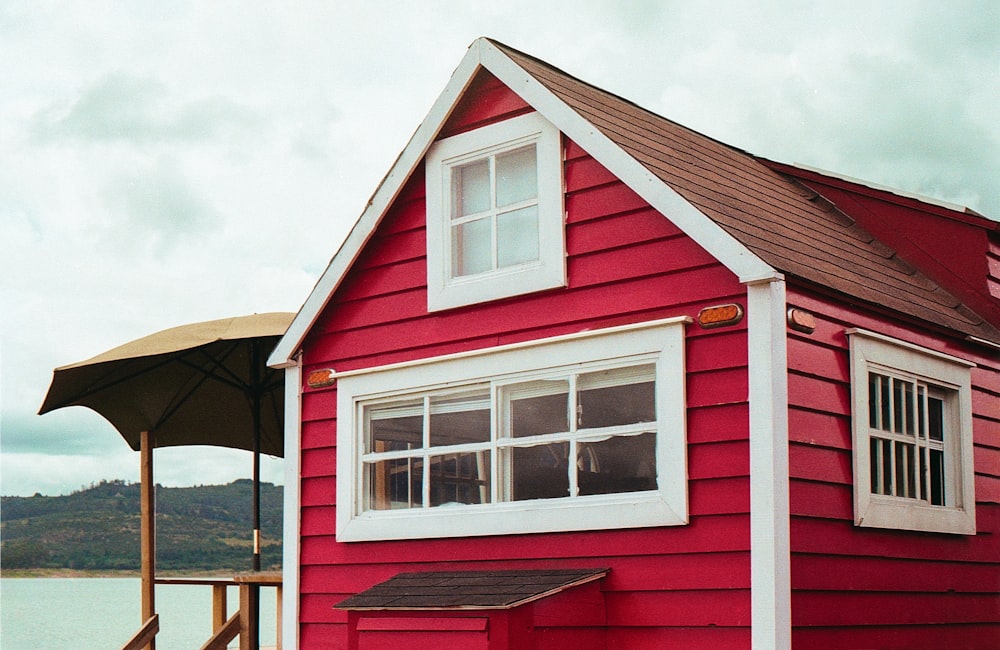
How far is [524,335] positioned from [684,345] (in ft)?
4.23

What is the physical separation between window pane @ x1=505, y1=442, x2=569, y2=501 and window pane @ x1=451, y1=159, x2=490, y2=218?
1.76 metres

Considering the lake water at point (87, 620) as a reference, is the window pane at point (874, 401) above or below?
above

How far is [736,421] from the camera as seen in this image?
7086mm

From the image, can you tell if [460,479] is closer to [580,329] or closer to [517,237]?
[580,329]

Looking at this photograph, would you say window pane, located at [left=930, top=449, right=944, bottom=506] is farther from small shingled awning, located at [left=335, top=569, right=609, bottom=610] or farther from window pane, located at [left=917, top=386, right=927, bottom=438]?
small shingled awning, located at [left=335, top=569, right=609, bottom=610]

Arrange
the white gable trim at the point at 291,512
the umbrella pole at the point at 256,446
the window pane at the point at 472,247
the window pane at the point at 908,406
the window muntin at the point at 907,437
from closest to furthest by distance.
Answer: the window muntin at the point at 907,437, the window pane at the point at 908,406, the window pane at the point at 472,247, the white gable trim at the point at 291,512, the umbrella pole at the point at 256,446

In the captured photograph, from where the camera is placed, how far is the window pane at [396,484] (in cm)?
892

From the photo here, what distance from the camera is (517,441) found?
8.19 m

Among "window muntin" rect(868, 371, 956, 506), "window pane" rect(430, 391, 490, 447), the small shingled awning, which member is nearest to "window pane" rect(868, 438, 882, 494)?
"window muntin" rect(868, 371, 956, 506)

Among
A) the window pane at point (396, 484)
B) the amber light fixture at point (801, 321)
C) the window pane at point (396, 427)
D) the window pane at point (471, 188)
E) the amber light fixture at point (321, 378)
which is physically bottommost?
the window pane at point (396, 484)

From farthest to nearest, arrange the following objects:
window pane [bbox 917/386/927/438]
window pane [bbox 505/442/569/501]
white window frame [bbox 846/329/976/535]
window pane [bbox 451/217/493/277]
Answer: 1. window pane [bbox 451/217/493/277]
2. window pane [bbox 917/386/927/438]
3. window pane [bbox 505/442/569/501]
4. white window frame [bbox 846/329/976/535]

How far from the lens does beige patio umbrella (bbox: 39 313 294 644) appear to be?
35.9ft

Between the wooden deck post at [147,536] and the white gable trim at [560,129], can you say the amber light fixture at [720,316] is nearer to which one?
the white gable trim at [560,129]

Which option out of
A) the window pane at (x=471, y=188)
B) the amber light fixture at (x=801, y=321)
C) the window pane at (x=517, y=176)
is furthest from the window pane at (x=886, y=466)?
the window pane at (x=471, y=188)
